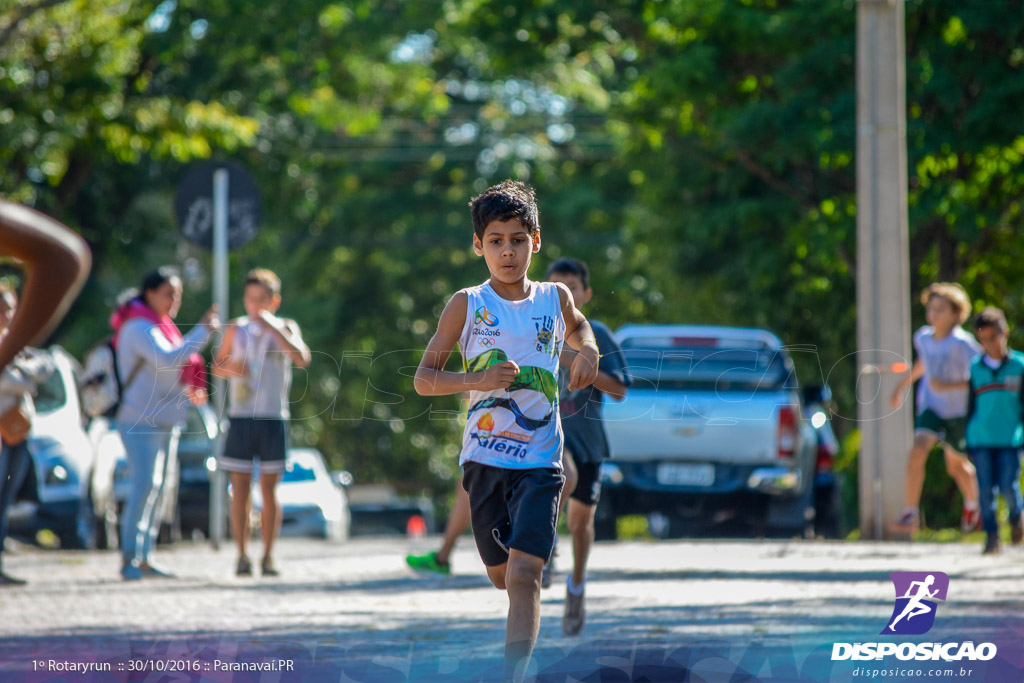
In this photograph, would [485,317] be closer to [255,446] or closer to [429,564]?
[429,564]

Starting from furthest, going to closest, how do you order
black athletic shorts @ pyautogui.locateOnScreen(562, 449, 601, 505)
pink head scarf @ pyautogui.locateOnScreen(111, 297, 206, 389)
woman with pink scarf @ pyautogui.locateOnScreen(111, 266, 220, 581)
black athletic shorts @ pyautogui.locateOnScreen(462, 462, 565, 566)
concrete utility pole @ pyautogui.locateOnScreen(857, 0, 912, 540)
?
concrete utility pole @ pyautogui.locateOnScreen(857, 0, 912, 540)
pink head scarf @ pyautogui.locateOnScreen(111, 297, 206, 389)
woman with pink scarf @ pyautogui.locateOnScreen(111, 266, 220, 581)
black athletic shorts @ pyautogui.locateOnScreen(562, 449, 601, 505)
black athletic shorts @ pyautogui.locateOnScreen(462, 462, 565, 566)

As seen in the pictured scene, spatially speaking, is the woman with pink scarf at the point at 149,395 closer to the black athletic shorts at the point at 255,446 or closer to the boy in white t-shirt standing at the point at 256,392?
the boy in white t-shirt standing at the point at 256,392

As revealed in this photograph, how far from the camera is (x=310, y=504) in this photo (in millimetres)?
22547

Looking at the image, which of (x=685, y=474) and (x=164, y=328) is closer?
A: (x=164, y=328)

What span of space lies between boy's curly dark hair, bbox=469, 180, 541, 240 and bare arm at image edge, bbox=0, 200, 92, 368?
216cm

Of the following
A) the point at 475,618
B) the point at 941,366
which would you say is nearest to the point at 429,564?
the point at 475,618

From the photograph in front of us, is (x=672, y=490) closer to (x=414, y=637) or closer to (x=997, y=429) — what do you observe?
(x=997, y=429)

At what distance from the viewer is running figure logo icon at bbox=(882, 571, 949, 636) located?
683cm

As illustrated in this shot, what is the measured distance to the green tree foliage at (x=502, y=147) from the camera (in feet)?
55.9

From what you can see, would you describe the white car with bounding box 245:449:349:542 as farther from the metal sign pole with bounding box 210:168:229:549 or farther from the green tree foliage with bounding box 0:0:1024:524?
the metal sign pole with bounding box 210:168:229:549

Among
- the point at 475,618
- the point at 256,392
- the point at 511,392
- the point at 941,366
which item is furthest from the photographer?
the point at 941,366

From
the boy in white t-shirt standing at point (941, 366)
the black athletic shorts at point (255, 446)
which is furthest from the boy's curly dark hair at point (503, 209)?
the boy in white t-shirt standing at point (941, 366)

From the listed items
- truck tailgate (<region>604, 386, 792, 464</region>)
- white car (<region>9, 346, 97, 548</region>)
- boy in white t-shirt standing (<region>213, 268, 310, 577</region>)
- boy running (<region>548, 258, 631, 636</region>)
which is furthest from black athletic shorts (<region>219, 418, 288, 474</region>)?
truck tailgate (<region>604, 386, 792, 464</region>)

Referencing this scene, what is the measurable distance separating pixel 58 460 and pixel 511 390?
31.1 feet
